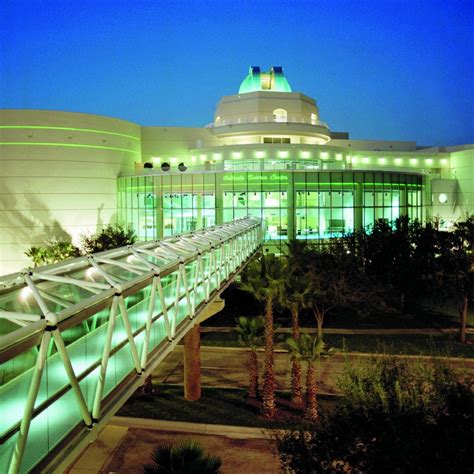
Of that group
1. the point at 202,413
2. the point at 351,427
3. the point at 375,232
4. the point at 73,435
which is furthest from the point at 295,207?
the point at 73,435

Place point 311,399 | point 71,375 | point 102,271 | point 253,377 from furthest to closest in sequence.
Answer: point 253,377
point 311,399
point 102,271
point 71,375

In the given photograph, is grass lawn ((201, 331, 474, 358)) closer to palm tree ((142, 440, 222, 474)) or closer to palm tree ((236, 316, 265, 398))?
palm tree ((236, 316, 265, 398))

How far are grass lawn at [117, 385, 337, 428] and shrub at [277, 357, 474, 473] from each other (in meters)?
7.86

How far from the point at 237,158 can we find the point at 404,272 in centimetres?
2730

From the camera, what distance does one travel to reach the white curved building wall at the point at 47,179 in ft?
175

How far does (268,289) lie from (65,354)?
15874mm

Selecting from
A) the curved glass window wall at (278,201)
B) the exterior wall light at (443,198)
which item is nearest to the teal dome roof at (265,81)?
the curved glass window wall at (278,201)

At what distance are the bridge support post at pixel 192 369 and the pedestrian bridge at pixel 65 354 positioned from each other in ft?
32.0

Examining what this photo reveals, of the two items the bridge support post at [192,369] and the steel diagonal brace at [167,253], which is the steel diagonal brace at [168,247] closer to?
the steel diagonal brace at [167,253]

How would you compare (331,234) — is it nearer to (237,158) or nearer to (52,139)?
(237,158)

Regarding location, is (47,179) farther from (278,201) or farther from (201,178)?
(278,201)

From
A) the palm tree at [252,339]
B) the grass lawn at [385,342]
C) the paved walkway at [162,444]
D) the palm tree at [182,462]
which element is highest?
the palm tree at [182,462]

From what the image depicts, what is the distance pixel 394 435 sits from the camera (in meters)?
10.2

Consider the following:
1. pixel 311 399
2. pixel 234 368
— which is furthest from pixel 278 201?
pixel 311 399
